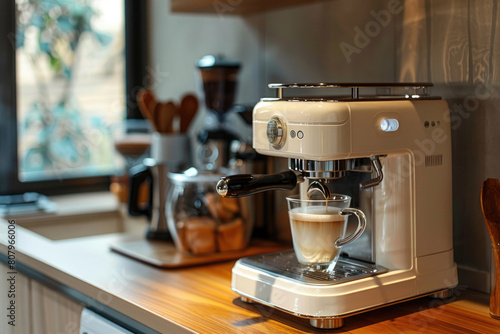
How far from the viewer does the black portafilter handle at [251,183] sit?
3.20ft

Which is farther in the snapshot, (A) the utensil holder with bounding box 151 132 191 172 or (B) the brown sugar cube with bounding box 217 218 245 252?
(A) the utensil holder with bounding box 151 132 191 172

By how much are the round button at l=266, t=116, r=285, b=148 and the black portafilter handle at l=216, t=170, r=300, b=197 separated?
5cm

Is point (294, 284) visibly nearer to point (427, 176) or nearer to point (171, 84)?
point (427, 176)

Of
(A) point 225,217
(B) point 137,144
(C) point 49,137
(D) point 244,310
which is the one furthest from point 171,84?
(D) point 244,310

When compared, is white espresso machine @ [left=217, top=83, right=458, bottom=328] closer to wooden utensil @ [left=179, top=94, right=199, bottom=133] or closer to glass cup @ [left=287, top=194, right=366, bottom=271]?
glass cup @ [left=287, top=194, right=366, bottom=271]

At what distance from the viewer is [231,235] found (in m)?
1.49

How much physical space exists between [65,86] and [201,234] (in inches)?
42.8

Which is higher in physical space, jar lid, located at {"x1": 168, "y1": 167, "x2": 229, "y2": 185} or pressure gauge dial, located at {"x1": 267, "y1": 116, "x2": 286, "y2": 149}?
pressure gauge dial, located at {"x1": 267, "y1": 116, "x2": 286, "y2": 149}

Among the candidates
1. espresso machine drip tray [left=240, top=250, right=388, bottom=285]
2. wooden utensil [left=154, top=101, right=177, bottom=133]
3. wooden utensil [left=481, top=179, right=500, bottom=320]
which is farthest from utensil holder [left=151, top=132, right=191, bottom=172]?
wooden utensil [left=481, top=179, right=500, bottom=320]

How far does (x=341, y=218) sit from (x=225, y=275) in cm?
38

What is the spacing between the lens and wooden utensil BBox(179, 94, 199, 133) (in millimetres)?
1705

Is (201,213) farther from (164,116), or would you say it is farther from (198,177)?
(164,116)

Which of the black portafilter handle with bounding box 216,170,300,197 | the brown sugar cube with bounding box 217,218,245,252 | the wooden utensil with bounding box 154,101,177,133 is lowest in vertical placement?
the brown sugar cube with bounding box 217,218,245,252

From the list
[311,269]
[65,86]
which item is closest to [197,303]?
[311,269]
